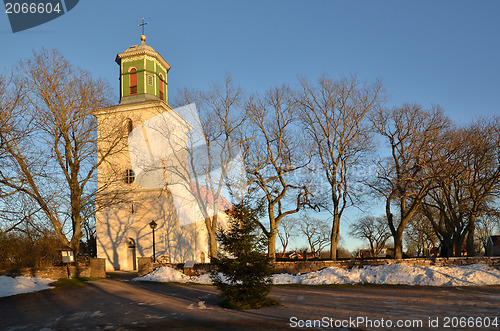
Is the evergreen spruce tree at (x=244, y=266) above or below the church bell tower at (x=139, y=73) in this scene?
below

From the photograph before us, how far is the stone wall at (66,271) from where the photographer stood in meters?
18.0

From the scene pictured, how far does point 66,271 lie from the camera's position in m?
20.5

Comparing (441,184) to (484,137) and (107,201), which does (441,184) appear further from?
(107,201)

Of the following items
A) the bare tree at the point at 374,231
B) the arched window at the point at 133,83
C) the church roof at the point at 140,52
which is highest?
the church roof at the point at 140,52

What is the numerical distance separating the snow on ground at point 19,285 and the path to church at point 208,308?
68 cm

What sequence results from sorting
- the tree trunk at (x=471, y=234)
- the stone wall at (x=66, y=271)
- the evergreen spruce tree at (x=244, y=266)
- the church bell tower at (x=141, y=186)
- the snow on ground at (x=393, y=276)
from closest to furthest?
the evergreen spruce tree at (x=244, y=266)
the snow on ground at (x=393, y=276)
the stone wall at (x=66, y=271)
the tree trunk at (x=471, y=234)
the church bell tower at (x=141, y=186)

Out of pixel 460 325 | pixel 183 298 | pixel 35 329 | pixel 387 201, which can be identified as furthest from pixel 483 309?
pixel 387 201

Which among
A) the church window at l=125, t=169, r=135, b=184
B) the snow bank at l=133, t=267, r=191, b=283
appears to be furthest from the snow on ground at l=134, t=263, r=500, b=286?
the church window at l=125, t=169, r=135, b=184

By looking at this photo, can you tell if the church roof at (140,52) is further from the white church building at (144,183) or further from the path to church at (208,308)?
the path to church at (208,308)

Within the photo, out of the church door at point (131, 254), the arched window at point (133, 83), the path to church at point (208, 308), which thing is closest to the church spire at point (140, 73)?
the arched window at point (133, 83)

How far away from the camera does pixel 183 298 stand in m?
14.3

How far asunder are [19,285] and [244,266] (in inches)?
415

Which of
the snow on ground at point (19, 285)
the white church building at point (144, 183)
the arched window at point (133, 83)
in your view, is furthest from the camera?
the arched window at point (133, 83)

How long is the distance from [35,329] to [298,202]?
1804cm
